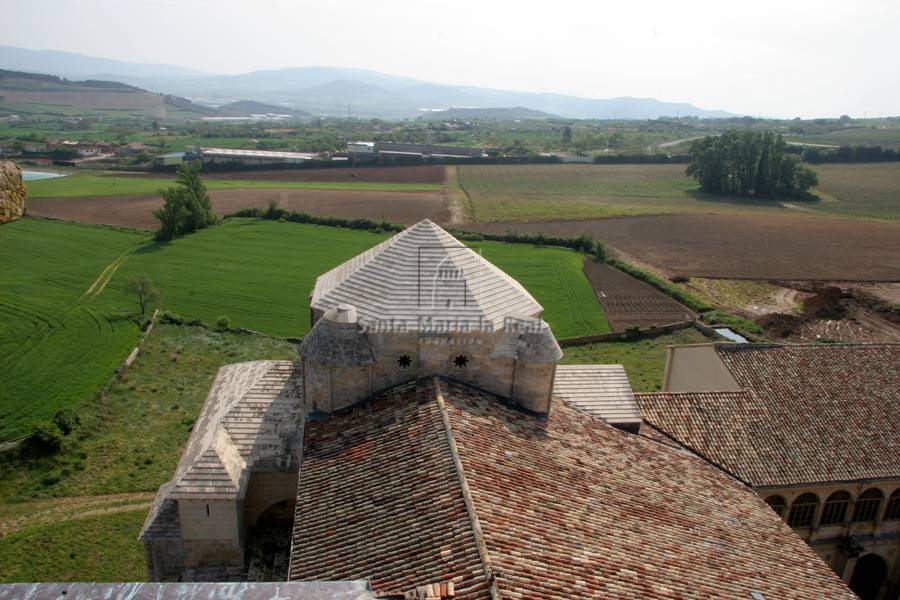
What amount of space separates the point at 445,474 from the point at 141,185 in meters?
97.0

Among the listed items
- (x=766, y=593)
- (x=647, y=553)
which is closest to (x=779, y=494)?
(x=766, y=593)

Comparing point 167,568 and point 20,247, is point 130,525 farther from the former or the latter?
point 20,247

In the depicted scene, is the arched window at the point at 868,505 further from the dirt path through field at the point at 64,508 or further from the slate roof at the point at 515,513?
the dirt path through field at the point at 64,508

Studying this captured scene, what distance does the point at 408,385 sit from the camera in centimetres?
1780

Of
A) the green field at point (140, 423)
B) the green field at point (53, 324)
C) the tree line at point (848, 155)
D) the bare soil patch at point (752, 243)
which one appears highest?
the tree line at point (848, 155)

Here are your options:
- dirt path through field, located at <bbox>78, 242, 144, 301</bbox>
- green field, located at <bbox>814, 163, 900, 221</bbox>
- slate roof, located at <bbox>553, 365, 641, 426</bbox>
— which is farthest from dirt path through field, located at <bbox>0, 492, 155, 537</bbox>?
green field, located at <bbox>814, 163, 900, 221</bbox>

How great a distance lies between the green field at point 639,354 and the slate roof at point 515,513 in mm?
19643

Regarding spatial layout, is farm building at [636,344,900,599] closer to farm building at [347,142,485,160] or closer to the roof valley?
the roof valley

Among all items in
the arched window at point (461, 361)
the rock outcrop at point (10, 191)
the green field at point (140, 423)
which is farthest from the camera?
the rock outcrop at point (10, 191)

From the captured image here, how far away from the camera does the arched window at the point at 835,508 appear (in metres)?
21.5

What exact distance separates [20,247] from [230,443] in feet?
183

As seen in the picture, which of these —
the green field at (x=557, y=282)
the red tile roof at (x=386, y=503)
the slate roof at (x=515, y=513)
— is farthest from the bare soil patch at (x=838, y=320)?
the red tile roof at (x=386, y=503)

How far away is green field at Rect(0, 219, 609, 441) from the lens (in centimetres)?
3657

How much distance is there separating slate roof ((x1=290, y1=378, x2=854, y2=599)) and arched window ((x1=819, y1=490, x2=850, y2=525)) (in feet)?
14.8
